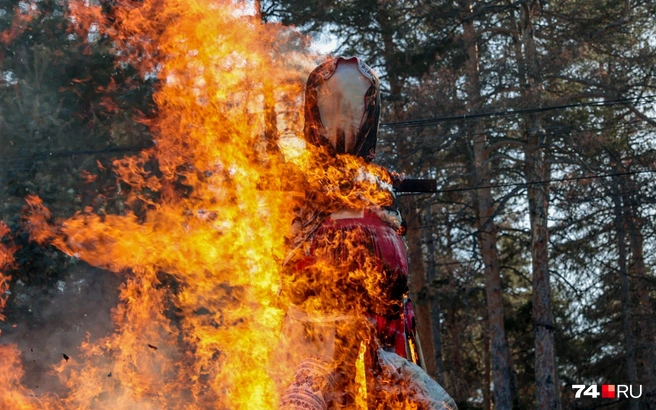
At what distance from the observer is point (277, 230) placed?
692cm

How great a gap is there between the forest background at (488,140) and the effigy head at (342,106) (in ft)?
19.6

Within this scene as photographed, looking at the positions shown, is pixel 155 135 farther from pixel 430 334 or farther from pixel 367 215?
pixel 430 334

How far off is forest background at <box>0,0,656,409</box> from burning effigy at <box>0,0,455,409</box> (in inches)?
123

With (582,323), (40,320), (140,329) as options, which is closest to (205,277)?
(140,329)

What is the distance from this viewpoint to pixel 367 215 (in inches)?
253

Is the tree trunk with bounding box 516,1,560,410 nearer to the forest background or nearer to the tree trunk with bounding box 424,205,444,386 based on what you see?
the forest background

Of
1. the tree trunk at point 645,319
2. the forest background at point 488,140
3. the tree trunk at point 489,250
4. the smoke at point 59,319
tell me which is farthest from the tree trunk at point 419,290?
the smoke at point 59,319

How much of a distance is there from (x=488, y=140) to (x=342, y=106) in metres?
17.7

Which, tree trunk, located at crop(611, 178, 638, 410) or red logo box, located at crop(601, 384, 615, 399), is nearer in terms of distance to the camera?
tree trunk, located at crop(611, 178, 638, 410)

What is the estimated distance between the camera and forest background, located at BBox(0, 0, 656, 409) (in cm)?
1297

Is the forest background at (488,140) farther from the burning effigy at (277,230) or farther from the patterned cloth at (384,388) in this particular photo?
the patterned cloth at (384,388)

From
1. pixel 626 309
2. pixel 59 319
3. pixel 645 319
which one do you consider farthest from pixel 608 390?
pixel 59 319

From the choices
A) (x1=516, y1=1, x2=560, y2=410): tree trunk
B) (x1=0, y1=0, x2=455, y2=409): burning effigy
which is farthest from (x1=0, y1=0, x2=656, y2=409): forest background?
(x1=0, y1=0, x2=455, y2=409): burning effigy

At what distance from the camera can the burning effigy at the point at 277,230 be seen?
612 centimetres
